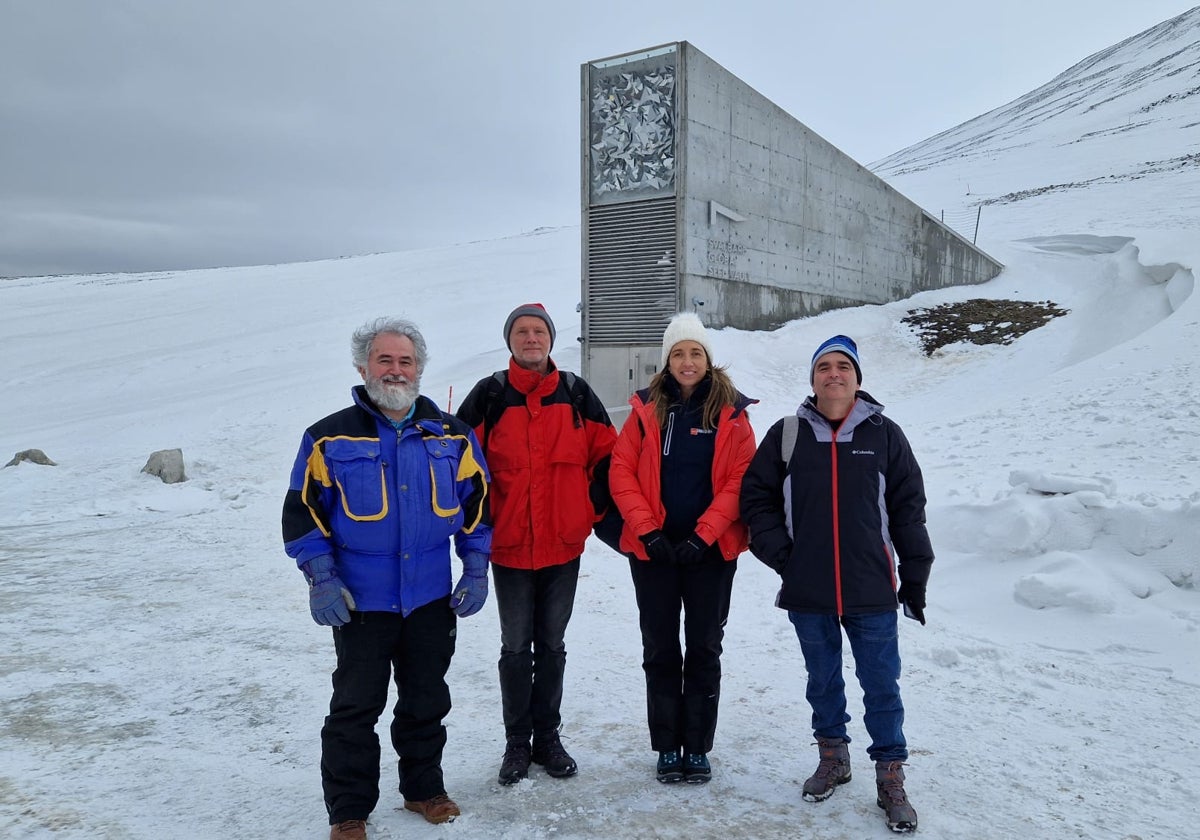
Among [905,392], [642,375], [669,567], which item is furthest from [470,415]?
[905,392]

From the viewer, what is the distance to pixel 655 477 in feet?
11.2

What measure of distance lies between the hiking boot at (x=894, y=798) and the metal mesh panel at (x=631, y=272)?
32.2 ft

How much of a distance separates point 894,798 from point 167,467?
32.5 ft

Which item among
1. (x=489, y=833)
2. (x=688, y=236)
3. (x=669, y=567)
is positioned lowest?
(x=489, y=833)

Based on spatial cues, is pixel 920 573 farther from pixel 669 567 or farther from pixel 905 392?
pixel 905 392

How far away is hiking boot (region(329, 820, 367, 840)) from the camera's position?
112 inches

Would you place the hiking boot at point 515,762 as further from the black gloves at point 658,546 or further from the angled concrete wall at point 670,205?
the angled concrete wall at point 670,205

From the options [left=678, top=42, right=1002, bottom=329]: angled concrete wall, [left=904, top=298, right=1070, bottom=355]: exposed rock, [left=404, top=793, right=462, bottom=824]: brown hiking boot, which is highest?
[left=678, top=42, right=1002, bottom=329]: angled concrete wall

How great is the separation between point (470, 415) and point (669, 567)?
1.08 meters

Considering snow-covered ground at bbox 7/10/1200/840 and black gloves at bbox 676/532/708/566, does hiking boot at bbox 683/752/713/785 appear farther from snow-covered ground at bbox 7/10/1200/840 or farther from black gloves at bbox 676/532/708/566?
black gloves at bbox 676/532/708/566

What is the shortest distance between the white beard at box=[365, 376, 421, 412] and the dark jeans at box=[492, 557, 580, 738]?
2.80 feet

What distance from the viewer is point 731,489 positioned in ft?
11.0

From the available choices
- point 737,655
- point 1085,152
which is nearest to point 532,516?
point 737,655

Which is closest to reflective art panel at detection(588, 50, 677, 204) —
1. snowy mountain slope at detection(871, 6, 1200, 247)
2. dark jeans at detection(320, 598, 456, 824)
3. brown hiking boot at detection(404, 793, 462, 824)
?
dark jeans at detection(320, 598, 456, 824)
